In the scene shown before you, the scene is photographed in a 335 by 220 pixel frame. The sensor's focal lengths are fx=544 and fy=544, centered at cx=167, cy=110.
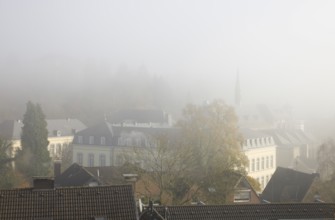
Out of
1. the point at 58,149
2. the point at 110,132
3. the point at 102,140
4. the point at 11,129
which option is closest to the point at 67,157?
the point at 102,140

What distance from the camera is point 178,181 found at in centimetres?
4225

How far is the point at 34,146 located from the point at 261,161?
101ft

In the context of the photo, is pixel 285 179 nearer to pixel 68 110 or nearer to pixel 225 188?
pixel 225 188

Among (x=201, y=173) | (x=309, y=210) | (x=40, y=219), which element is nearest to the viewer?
(x=40, y=219)

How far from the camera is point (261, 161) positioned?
247 feet

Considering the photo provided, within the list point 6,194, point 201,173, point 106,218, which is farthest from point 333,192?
point 6,194

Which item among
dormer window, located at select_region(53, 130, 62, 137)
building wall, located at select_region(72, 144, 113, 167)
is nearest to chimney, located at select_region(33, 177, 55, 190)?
building wall, located at select_region(72, 144, 113, 167)

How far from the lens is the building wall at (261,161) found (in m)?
71.7

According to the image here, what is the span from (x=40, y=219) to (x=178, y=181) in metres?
20.4

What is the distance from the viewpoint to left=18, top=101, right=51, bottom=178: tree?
6181 cm

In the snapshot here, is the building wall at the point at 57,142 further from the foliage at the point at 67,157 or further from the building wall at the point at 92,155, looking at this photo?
the building wall at the point at 92,155

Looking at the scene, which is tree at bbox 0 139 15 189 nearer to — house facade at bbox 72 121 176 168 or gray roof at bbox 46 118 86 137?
house facade at bbox 72 121 176 168

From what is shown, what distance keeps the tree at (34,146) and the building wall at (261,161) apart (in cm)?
2536

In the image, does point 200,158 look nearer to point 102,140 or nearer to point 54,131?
point 102,140
